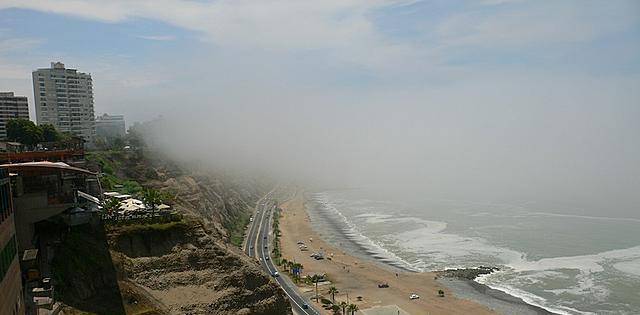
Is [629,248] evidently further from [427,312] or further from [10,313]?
[10,313]

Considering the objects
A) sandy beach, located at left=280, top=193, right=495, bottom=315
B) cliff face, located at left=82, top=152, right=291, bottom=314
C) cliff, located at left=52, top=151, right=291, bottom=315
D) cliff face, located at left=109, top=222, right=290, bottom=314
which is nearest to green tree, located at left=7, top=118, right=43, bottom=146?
sandy beach, located at left=280, top=193, right=495, bottom=315

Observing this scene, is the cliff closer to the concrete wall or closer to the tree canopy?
the concrete wall

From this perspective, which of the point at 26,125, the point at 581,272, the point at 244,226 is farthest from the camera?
the point at 244,226

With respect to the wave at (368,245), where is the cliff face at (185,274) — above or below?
above

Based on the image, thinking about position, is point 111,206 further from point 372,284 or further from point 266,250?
point 266,250

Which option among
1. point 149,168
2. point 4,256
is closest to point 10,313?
point 4,256

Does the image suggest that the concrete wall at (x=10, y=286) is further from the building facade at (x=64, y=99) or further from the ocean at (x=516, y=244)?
the building facade at (x=64, y=99)

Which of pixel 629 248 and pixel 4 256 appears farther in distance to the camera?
pixel 629 248

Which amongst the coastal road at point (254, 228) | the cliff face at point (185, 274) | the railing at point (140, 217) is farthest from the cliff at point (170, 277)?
the coastal road at point (254, 228)
